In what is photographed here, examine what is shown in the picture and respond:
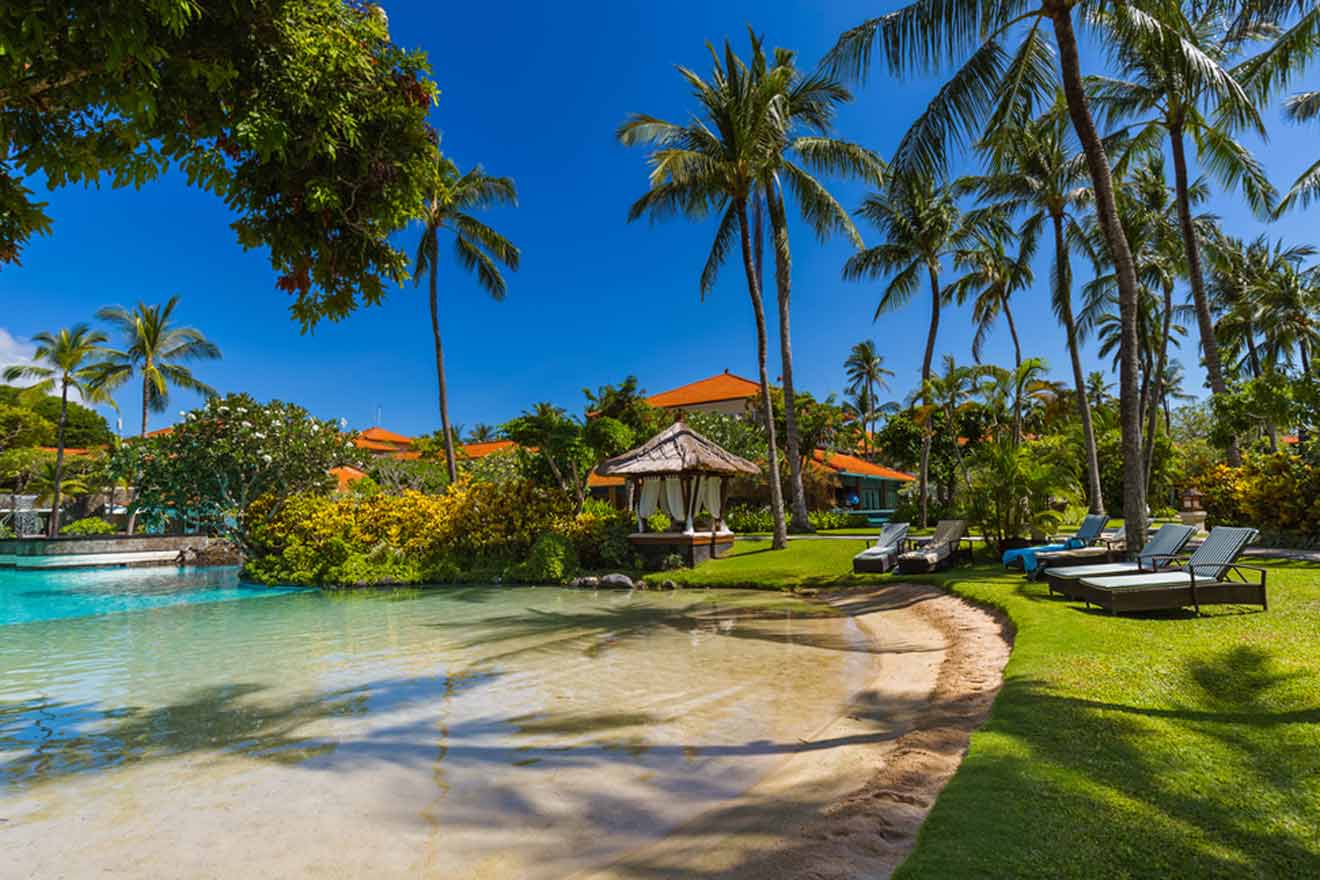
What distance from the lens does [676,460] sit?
60.8ft

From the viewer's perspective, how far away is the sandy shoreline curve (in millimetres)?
3387

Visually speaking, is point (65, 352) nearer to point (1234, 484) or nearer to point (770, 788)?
point (770, 788)

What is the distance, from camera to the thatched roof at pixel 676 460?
723 inches

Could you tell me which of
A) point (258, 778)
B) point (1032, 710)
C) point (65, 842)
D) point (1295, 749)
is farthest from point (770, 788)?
point (65, 842)

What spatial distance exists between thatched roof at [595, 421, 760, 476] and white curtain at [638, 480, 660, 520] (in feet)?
2.60

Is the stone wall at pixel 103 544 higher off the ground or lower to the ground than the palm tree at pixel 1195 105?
lower

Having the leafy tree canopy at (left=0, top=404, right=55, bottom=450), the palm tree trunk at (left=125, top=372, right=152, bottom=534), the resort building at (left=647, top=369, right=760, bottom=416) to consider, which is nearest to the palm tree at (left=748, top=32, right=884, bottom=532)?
the resort building at (left=647, top=369, right=760, bottom=416)

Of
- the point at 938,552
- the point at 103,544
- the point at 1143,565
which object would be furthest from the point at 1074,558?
the point at 103,544

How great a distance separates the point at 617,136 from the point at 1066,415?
27.3 metres

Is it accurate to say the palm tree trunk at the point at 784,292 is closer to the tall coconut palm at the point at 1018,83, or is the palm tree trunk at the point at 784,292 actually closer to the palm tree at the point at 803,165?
the palm tree at the point at 803,165

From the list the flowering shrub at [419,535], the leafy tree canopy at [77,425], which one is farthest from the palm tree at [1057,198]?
the leafy tree canopy at [77,425]

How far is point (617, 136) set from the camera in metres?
19.1

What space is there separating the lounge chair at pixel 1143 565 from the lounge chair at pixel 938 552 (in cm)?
370

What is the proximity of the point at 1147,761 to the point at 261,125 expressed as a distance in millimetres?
5395
